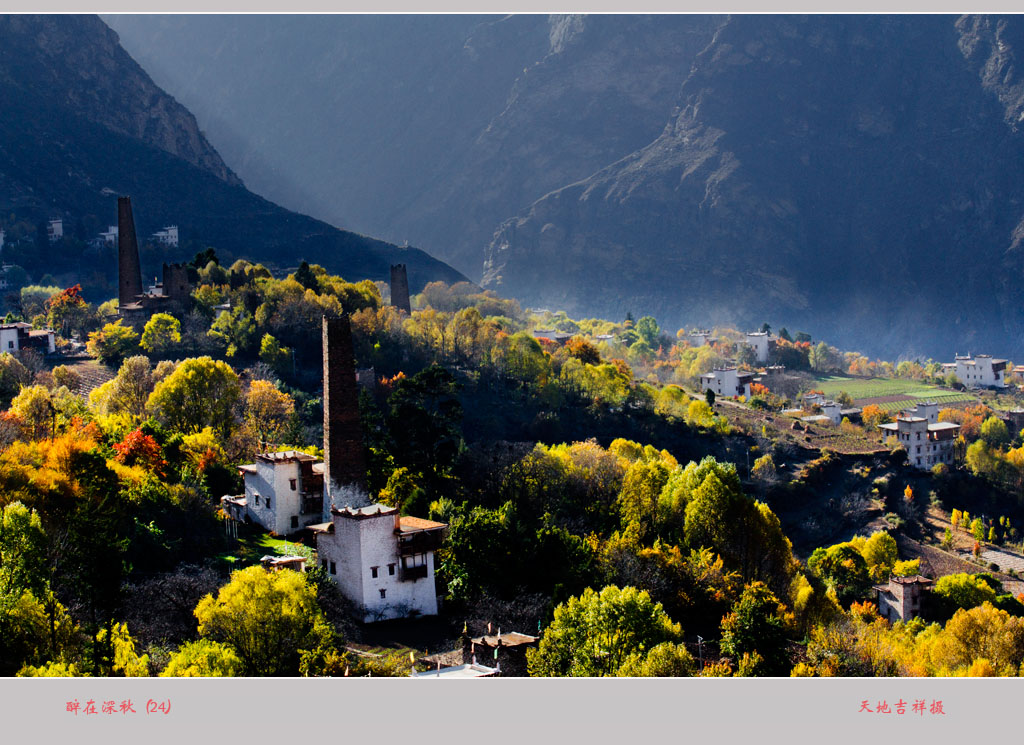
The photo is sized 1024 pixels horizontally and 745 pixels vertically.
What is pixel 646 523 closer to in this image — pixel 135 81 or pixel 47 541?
pixel 47 541

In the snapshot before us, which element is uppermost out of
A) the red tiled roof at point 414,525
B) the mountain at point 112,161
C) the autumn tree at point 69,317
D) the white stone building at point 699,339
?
the mountain at point 112,161

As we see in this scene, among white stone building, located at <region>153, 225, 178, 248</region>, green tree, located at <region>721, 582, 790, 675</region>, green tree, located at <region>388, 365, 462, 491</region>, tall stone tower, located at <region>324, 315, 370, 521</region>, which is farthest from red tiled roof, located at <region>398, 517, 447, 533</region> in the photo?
white stone building, located at <region>153, 225, 178, 248</region>

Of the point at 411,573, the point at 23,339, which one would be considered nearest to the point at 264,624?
the point at 411,573

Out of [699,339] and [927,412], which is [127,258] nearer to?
[927,412]

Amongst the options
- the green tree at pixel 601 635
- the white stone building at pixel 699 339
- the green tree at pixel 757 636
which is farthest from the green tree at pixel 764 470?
the white stone building at pixel 699 339

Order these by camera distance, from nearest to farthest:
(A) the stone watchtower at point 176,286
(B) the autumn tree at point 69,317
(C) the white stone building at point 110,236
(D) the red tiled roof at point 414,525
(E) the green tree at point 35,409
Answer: (D) the red tiled roof at point 414,525 → (E) the green tree at point 35,409 → (A) the stone watchtower at point 176,286 → (B) the autumn tree at point 69,317 → (C) the white stone building at point 110,236

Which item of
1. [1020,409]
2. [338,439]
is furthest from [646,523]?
[1020,409]

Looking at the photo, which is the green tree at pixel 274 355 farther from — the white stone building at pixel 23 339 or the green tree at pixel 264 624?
the green tree at pixel 264 624
